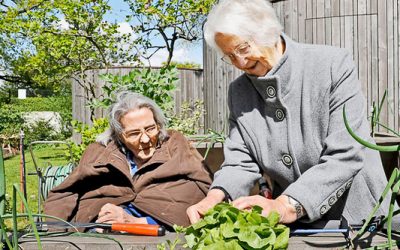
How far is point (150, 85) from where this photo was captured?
3.97m

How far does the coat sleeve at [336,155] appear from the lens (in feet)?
5.31

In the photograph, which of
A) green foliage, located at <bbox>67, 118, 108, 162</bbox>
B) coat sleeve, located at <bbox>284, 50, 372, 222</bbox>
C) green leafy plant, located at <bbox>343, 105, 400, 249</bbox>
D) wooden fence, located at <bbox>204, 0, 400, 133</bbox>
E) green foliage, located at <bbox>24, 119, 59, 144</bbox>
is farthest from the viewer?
green foliage, located at <bbox>24, 119, 59, 144</bbox>

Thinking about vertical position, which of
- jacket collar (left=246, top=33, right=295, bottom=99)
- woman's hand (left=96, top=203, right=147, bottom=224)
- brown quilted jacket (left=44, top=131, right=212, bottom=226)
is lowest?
woman's hand (left=96, top=203, right=147, bottom=224)

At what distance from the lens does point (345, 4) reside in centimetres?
720

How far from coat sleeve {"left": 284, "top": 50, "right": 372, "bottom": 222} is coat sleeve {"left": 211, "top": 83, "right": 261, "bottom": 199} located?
23 cm

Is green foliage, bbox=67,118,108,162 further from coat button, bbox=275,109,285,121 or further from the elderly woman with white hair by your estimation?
coat button, bbox=275,109,285,121

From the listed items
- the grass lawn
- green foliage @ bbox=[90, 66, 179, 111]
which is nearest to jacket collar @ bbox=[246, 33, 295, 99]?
green foliage @ bbox=[90, 66, 179, 111]

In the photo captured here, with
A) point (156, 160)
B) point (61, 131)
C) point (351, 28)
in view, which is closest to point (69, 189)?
point (156, 160)

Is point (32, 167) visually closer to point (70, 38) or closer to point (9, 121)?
point (70, 38)

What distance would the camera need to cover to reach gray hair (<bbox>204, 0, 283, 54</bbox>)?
186 centimetres

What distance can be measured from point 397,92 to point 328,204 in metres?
5.82

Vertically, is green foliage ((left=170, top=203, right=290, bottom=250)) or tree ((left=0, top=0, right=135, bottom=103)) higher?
tree ((left=0, top=0, right=135, bottom=103))

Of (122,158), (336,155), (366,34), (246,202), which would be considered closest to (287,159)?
(336,155)

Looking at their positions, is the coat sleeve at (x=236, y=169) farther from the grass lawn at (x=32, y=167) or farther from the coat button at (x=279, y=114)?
the grass lawn at (x=32, y=167)
